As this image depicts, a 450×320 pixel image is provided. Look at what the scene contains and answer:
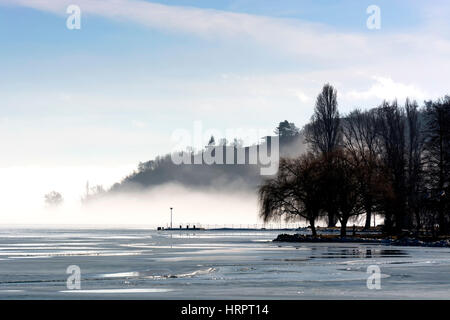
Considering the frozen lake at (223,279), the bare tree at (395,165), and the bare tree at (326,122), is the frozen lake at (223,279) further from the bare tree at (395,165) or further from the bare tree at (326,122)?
the bare tree at (326,122)

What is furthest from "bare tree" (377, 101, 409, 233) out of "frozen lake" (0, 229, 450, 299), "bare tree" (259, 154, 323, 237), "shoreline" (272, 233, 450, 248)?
"frozen lake" (0, 229, 450, 299)

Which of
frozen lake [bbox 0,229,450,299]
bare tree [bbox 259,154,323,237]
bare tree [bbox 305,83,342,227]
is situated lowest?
frozen lake [bbox 0,229,450,299]

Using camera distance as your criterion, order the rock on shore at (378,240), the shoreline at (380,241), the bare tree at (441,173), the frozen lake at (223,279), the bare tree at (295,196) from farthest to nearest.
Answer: the bare tree at (295,196) → the bare tree at (441,173) → the rock on shore at (378,240) → the shoreline at (380,241) → the frozen lake at (223,279)

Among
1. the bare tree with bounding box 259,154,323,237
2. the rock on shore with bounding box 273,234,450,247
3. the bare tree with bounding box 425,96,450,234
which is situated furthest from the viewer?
the bare tree with bounding box 259,154,323,237

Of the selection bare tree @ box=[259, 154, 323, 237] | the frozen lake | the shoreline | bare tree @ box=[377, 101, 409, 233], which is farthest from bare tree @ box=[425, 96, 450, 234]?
the frozen lake

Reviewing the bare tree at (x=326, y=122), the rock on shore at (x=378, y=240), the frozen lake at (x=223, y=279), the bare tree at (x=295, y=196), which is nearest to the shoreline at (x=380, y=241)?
the rock on shore at (x=378, y=240)

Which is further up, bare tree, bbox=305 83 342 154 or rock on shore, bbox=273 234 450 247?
bare tree, bbox=305 83 342 154

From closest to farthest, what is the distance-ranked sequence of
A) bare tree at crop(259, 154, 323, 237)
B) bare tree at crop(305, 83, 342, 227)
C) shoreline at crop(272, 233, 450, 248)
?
1. shoreline at crop(272, 233, 450, 248)
2. bare tree at crop(259, 154, 323, 237)
3. bare tree at crop(305, 83, 342, 227)

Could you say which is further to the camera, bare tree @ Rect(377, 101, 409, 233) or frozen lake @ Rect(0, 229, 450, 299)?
bare tree @ Rect(377, 101, 409, 233)

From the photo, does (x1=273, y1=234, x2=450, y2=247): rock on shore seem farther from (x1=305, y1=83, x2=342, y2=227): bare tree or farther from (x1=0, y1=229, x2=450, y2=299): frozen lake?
(x1=305, y1=83, x2=342, y2=227): bare tree

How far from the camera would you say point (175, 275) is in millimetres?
33219

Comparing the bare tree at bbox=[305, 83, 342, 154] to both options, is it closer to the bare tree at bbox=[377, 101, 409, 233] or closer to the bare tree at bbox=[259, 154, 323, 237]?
the bare tree at bbox=[377, 101, 409, 233]

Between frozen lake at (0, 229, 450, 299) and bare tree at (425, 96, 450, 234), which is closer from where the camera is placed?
frozen lake at (0, 229, 450, 299)
